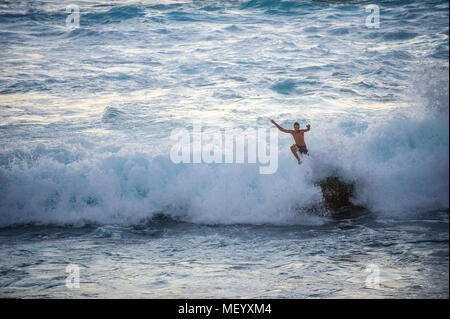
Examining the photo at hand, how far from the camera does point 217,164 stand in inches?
313

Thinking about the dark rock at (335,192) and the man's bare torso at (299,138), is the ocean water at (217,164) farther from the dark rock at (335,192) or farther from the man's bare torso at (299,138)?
the man's bare torso at (299,138)

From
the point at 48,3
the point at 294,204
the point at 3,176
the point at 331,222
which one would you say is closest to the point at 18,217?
the point at 3,176

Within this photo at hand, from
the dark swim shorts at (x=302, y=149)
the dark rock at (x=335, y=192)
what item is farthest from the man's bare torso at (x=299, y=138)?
the dark rock at (x=335, y=192)

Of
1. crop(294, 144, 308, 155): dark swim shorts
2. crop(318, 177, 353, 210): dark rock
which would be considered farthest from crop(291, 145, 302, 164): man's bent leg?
crop(318, 177, 353, 210): dark rock

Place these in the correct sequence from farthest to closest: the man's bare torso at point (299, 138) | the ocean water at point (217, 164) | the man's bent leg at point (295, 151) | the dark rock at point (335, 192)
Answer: the man's bare torso at point (299, 138)
the man's bent leg at point (295, 151)
the dark rock at point (335, 192)
the ocean water at point (217, 164)

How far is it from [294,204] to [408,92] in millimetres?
4663

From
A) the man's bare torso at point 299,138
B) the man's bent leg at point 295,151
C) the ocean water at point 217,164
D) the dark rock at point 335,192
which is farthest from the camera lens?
the man's bare torso at point 299,138

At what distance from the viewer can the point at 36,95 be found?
10570mm

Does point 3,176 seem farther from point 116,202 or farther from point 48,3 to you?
point 48,3

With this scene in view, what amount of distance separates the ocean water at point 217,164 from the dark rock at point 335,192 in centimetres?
12

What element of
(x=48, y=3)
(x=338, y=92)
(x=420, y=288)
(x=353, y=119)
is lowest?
(x=420, y=288)

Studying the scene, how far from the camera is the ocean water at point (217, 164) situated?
14.8ft

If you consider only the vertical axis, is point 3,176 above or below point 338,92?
below

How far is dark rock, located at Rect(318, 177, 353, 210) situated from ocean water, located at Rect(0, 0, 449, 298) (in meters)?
0.12
